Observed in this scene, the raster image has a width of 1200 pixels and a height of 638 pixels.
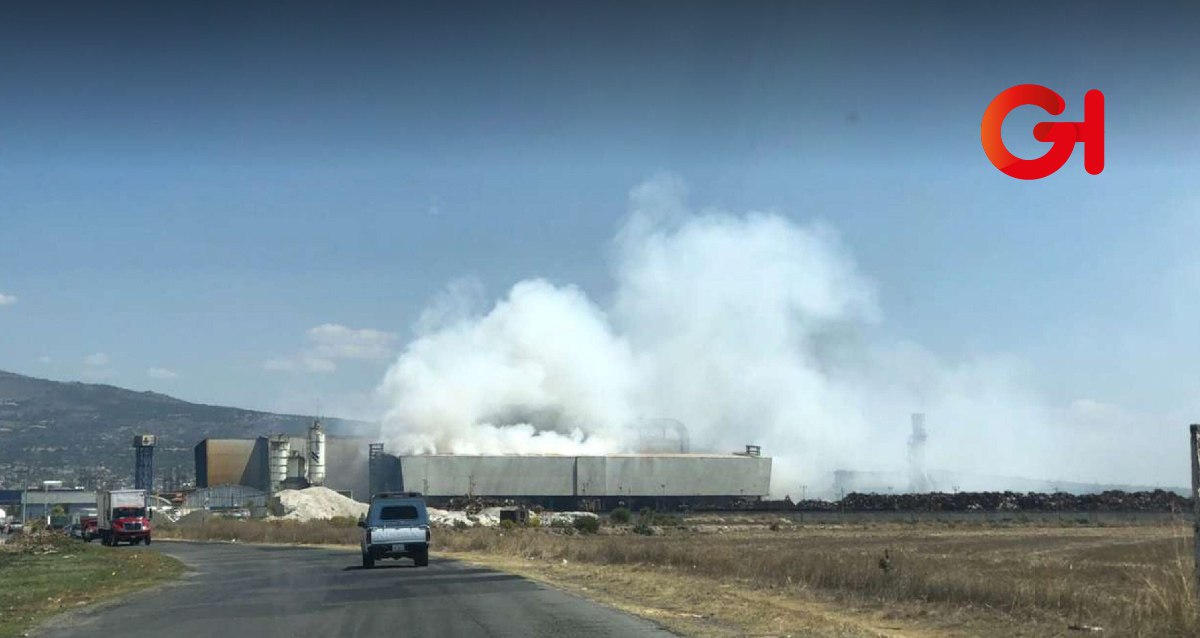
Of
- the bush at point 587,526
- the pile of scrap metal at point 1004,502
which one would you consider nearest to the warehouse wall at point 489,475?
the pile of scrap metal at point 1004,502

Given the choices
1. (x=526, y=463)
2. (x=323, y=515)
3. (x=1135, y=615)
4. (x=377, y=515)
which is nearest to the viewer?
(x=1135, y=615)

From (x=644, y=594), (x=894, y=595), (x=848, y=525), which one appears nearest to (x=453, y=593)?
(x=644, y=594)

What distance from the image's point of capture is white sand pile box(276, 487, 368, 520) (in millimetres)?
107500

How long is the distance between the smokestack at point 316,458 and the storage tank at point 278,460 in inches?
185

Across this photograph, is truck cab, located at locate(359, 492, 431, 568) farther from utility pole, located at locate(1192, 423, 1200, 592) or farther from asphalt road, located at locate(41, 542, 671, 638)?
utility pole, located at locate(1192, 423, 1200, 592)

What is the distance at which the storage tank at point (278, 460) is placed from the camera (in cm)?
14288

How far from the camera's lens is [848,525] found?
9725 centimetres

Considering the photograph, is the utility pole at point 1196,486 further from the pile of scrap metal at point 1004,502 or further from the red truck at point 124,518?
the pile of scrap metal at point 1004,502

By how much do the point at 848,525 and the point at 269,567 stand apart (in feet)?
212

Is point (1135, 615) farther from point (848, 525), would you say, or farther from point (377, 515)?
point (848, 525)

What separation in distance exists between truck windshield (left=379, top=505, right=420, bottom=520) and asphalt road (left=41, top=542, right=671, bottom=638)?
462cm

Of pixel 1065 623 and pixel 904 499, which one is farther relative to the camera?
pixel 904 499

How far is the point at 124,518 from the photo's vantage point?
71500mm

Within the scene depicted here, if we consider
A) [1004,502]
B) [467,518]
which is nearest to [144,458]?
[467,518]
